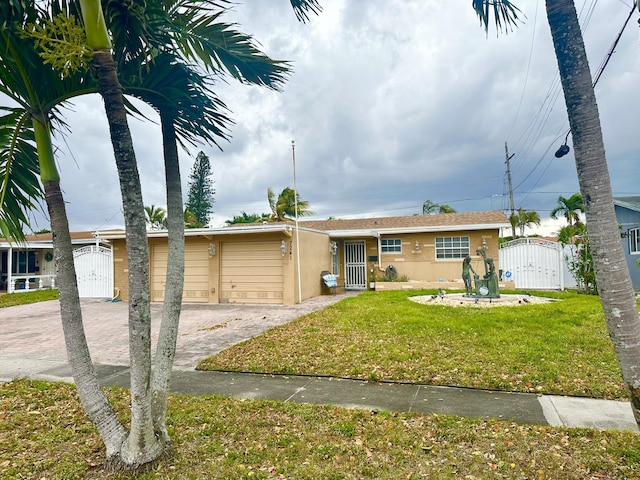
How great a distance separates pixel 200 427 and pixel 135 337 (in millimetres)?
1446

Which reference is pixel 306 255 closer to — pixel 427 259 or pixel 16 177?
pixel 427 259

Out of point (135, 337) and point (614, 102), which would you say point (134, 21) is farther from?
point (614, 102)

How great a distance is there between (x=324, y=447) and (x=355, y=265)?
15.6 meters

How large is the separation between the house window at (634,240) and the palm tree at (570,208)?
7.68m

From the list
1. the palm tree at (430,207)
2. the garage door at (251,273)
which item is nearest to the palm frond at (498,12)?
the garage door at (251,273)

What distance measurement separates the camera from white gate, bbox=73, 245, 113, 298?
58.6 feet

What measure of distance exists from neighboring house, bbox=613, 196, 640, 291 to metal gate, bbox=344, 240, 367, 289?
37.1ft

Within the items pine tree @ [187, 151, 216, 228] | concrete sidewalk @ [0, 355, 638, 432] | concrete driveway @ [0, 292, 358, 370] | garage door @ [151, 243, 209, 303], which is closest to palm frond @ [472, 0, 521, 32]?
concrete sidewalk @ [0, 355, 638, 432]

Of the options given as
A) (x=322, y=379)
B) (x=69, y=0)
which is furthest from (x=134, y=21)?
(x=322, y=379)

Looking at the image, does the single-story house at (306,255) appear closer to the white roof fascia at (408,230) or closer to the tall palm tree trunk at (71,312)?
the white roof fascia at (408,230)

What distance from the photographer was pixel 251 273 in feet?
46.6

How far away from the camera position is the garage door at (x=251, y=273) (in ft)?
45.6

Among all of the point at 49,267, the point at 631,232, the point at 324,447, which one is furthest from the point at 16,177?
the point at 49,267

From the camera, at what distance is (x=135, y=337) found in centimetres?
287
